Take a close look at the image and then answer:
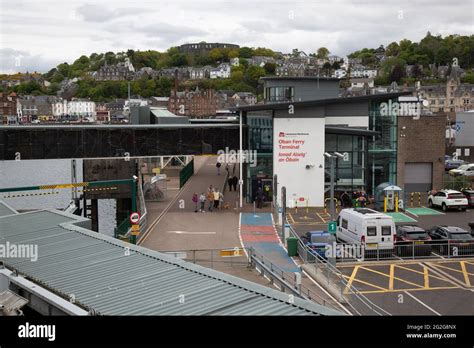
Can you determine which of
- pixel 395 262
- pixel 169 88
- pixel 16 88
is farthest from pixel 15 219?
pixel 16 88

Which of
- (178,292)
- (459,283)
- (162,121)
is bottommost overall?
(459,283)

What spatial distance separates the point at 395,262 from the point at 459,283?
2726 millimetres

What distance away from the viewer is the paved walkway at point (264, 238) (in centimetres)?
2000

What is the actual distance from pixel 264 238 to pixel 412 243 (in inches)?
227

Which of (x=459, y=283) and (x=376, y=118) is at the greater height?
(x=376, y=118)

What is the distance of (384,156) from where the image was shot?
3372 centimetres

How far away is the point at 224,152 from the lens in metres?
32.4

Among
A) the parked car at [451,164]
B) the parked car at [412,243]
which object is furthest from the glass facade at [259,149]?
the parked car at [451,164]

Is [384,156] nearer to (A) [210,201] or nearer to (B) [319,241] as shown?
(A) [210,201]

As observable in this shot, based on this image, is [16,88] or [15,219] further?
[16,88]

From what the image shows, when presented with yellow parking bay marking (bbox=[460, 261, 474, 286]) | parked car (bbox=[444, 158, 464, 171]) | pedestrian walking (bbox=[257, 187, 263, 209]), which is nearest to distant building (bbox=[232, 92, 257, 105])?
parked car (bbox=[444, 158, 464, 171])

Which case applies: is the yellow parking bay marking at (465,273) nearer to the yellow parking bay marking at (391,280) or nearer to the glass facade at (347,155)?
the yellow parking bay marking at (391,280)
